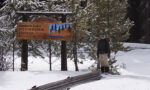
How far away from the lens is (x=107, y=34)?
62.0ft

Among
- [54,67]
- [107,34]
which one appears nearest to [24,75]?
[107,34]

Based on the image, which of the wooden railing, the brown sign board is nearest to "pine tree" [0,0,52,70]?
the brown sign board

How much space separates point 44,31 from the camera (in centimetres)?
1451

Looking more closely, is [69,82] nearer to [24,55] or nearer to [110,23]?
[24,55]

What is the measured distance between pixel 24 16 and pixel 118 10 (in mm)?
6747

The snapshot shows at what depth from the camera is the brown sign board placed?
14375 mm

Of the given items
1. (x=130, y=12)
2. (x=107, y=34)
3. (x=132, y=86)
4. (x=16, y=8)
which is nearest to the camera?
(x=132, y=86)

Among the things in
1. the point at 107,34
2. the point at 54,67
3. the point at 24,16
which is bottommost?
the point at 54,67

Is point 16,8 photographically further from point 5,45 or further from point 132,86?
point 132,86

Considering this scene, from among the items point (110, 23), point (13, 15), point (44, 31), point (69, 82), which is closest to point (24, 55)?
point (44, 31)

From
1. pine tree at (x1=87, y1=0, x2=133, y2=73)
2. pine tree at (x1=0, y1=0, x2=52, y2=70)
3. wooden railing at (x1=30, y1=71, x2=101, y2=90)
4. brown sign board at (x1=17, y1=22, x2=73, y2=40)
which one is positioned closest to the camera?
wooden railing at (x1=30, y1=71, x2=101, y2=90)

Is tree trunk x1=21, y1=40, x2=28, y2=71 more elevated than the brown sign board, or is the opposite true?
the brown sign board

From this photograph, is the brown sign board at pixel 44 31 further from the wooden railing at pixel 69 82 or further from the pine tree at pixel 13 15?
the wooden railing at pixel 69 82

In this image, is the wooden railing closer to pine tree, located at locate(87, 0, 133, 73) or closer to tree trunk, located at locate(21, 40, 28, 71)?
tree trunk, located at locate(21, 40, 28, 71)
